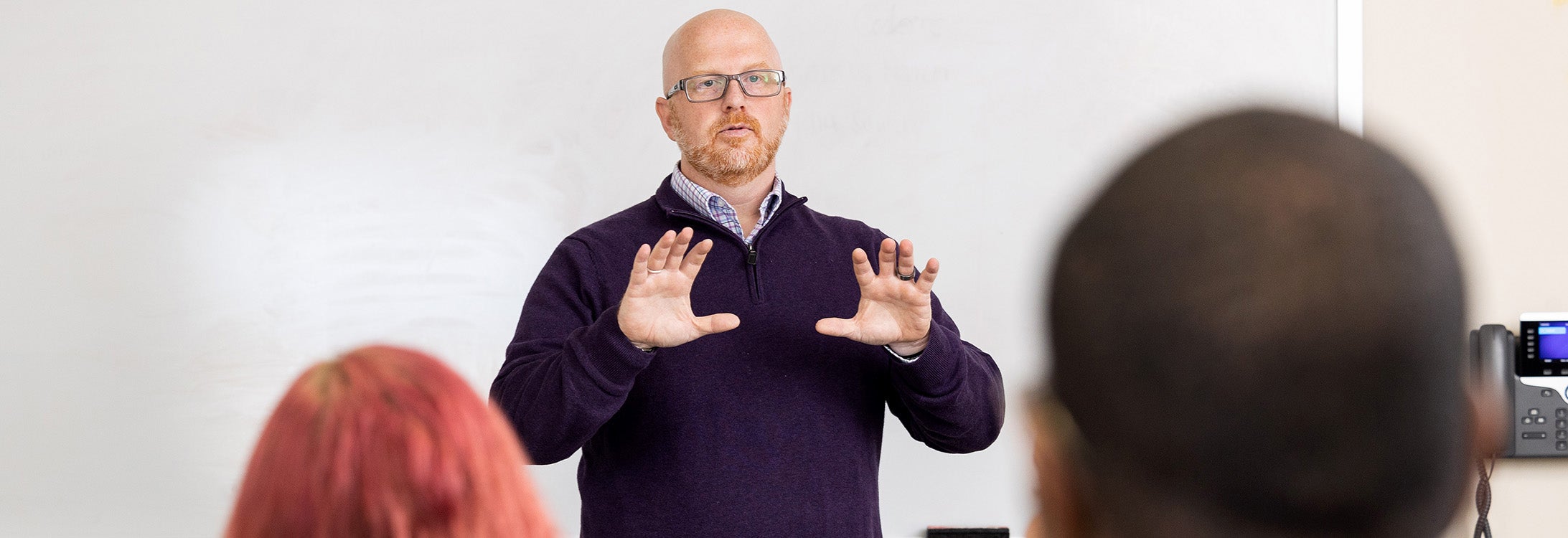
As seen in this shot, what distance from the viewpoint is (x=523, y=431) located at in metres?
1.67

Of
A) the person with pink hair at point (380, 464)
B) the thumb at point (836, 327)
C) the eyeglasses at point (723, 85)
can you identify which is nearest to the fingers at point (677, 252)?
the thumb at point (836, 327)

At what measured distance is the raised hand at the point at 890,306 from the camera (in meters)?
1.48

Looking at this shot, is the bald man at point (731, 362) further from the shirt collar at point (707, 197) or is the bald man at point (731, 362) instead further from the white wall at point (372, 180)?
the white wall at point (372, 180)

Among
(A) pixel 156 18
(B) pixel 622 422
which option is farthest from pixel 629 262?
(A) pixel 156 18

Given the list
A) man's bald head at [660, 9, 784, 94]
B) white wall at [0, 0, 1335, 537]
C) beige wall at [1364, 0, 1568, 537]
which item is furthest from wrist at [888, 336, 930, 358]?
beige wall at [1364, 0, 1568, 537]

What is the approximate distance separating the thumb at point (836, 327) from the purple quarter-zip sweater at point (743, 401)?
0.17m

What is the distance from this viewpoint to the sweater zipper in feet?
6.13

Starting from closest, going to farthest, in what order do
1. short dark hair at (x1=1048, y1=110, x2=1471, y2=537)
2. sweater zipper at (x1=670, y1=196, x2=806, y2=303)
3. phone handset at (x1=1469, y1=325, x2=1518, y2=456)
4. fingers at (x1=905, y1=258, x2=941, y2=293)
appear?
short dark hair at (x1=1048, y1=110, x2=1471, y2=537) < fingers at (x1=905, y1=258, x2=941, y2=293) < sweater zipper at (x1=670, y1=196, x2=806, y2=303) < phone handset at (x1=1469, y1=325, x2=1518, y2=456)

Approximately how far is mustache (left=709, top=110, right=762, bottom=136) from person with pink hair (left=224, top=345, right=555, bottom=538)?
1367 mm

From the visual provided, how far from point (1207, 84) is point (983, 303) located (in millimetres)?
766

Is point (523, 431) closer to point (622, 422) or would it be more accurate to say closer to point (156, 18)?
point (622, 422)

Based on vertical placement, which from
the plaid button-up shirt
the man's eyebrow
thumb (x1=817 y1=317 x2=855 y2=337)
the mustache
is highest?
the man's eyebrow

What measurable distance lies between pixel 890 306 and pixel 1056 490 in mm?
960

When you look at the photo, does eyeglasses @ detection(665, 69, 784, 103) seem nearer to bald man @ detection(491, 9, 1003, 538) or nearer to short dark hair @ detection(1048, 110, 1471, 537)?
bald man @ detection(491, 9, 1003, 538)
